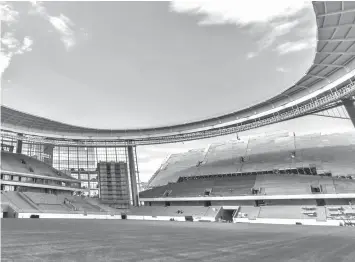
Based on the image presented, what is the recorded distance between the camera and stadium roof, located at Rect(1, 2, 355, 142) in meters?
25.3

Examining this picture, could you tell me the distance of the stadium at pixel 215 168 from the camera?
37.1 meters

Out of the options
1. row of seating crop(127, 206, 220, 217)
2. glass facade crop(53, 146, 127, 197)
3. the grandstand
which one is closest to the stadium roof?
the grandstand

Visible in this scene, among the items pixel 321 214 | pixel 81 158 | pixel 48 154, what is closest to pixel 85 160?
pixel 81 158

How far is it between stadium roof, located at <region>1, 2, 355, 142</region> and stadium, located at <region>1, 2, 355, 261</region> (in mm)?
137

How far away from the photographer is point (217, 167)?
64688mm

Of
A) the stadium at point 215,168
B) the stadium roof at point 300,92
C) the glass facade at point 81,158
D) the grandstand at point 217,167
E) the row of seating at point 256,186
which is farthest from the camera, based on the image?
the glass facade at point 81,158

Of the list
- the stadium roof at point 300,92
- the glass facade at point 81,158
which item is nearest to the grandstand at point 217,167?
the stadium roof at point 300,92

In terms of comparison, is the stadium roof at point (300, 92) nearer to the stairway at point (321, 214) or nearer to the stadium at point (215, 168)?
the stadium at point (215, 168)

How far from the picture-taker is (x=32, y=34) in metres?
37.0

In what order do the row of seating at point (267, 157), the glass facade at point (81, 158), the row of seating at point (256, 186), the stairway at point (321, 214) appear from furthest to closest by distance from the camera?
the glass facade at point (81, 158) < the row of seating at point (267, 157) < the row of seating at point (256, 186) < the stairway at point (321, 214)

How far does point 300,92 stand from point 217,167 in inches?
1107

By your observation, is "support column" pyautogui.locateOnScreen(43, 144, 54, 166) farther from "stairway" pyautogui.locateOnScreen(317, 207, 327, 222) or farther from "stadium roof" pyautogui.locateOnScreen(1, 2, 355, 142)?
"stairway" pyautogui.locateOnScreen(317, 207, 327, 222)

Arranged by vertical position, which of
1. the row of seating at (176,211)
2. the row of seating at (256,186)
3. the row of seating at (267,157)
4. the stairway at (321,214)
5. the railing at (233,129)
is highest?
the railing at (233,129)

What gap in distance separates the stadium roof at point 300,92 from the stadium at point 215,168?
0.14 metres
